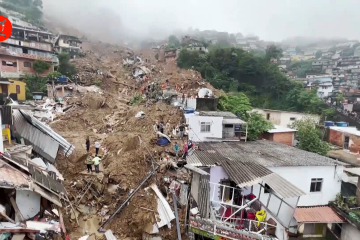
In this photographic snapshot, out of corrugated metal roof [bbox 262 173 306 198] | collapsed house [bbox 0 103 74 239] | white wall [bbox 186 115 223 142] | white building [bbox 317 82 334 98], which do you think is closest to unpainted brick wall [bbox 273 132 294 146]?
white wall [bbox 186 115 223 142]

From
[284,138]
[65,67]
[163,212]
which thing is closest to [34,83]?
[65,67]

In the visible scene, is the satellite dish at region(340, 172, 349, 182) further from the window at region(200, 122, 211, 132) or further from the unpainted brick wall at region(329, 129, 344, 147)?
the unpainted brick wall at region(329, 129, 344, 147)

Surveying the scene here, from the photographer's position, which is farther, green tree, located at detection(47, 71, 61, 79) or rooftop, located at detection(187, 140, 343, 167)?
green tree, located at detection(47, 71, 61, 79)

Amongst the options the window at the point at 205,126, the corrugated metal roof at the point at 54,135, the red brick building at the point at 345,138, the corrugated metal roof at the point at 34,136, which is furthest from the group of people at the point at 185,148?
the red brick building at the point at 345,138

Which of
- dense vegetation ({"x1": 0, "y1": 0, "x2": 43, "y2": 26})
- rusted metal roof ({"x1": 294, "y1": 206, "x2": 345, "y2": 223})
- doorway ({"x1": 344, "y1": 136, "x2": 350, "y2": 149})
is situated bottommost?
rusted metal roof ({"x1": 294, "y1": 206, "x2": 345, "y2": 223})

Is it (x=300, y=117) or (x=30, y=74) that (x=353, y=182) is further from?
(x=30, y=74)

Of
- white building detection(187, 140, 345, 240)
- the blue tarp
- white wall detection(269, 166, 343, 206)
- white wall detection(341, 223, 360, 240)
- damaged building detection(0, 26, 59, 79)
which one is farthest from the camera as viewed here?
damaged building detection(0, 26, 59, 79)

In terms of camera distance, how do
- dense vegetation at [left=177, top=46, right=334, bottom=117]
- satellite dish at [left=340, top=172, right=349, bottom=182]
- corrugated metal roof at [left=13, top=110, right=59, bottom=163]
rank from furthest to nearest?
dense vegetation at [left=177, top=46, right=334, bottom=117], satellite dish at [left=340, top=172, right=349, bottom=182], corrugated metal roof at [left=13, top=110, right=59, bottom=163]
